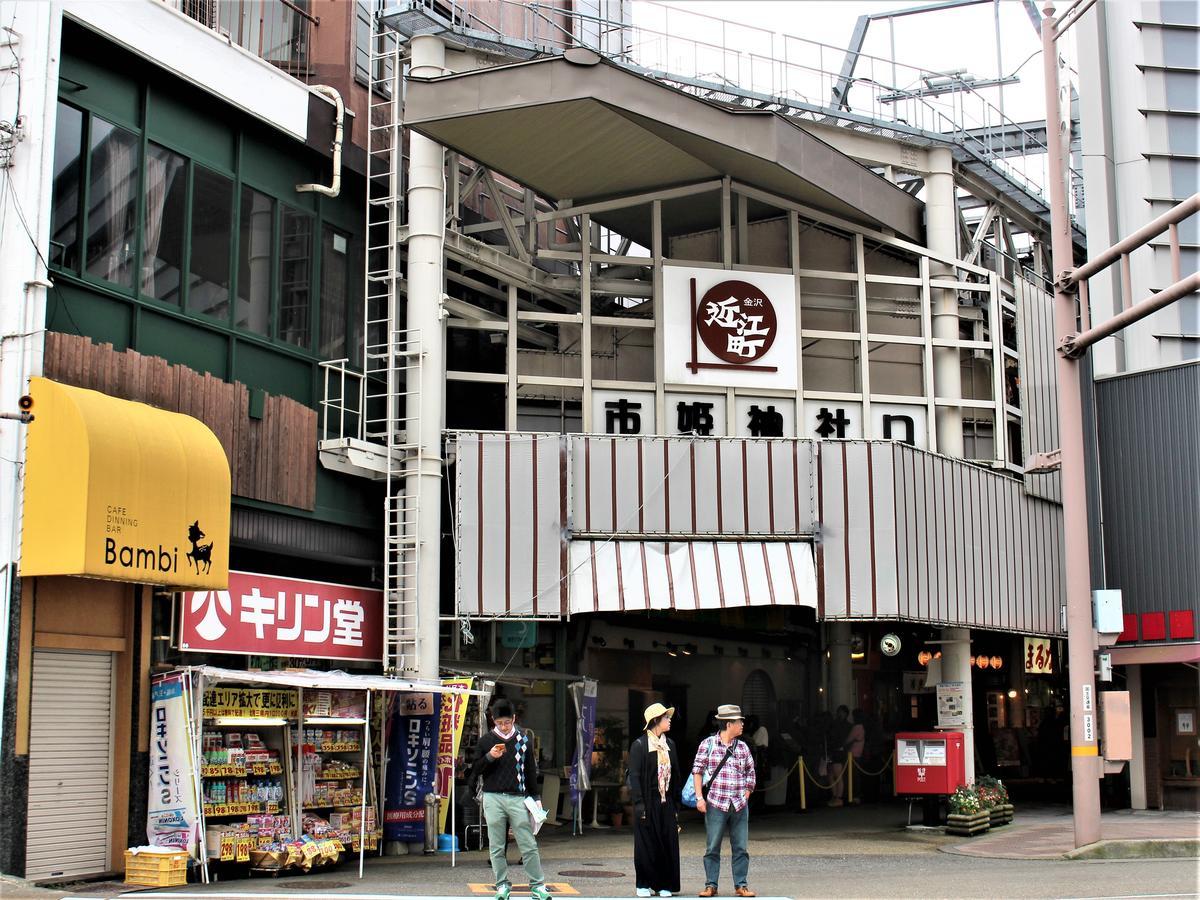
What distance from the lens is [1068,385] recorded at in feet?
60.0

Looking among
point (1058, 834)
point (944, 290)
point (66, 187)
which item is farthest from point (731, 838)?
point (944, 290)

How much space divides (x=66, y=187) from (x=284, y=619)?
6.18 m

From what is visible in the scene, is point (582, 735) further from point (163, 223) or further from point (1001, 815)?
point (163, 223)

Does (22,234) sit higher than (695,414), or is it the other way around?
(22,234)

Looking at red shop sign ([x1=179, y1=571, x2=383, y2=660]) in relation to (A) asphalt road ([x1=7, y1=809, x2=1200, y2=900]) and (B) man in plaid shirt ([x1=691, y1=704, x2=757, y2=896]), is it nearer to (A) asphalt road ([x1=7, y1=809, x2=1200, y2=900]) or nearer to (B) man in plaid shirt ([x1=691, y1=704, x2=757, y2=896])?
(A) asphalt road ([x1=7, y1=809, x2=1200, y2=900])

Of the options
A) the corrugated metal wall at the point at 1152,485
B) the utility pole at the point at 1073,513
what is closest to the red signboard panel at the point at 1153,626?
the corrugated metal wall at the point at 1152,485

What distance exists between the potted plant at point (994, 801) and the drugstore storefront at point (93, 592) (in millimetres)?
12625

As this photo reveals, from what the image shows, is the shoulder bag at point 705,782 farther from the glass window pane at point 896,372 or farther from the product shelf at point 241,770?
the glass window pane at point 896,372

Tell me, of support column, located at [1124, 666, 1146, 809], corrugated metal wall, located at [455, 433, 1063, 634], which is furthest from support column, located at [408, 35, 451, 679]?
support column, located at [1124, 666, 1146, 809]

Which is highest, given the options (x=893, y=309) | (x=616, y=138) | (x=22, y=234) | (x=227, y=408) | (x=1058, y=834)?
(x=616, y=138)

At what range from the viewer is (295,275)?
19.5 m

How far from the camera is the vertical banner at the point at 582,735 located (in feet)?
66.2

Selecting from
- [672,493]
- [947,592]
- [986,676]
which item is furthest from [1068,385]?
[986,676]

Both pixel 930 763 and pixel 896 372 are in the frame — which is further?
pixel 896 372
